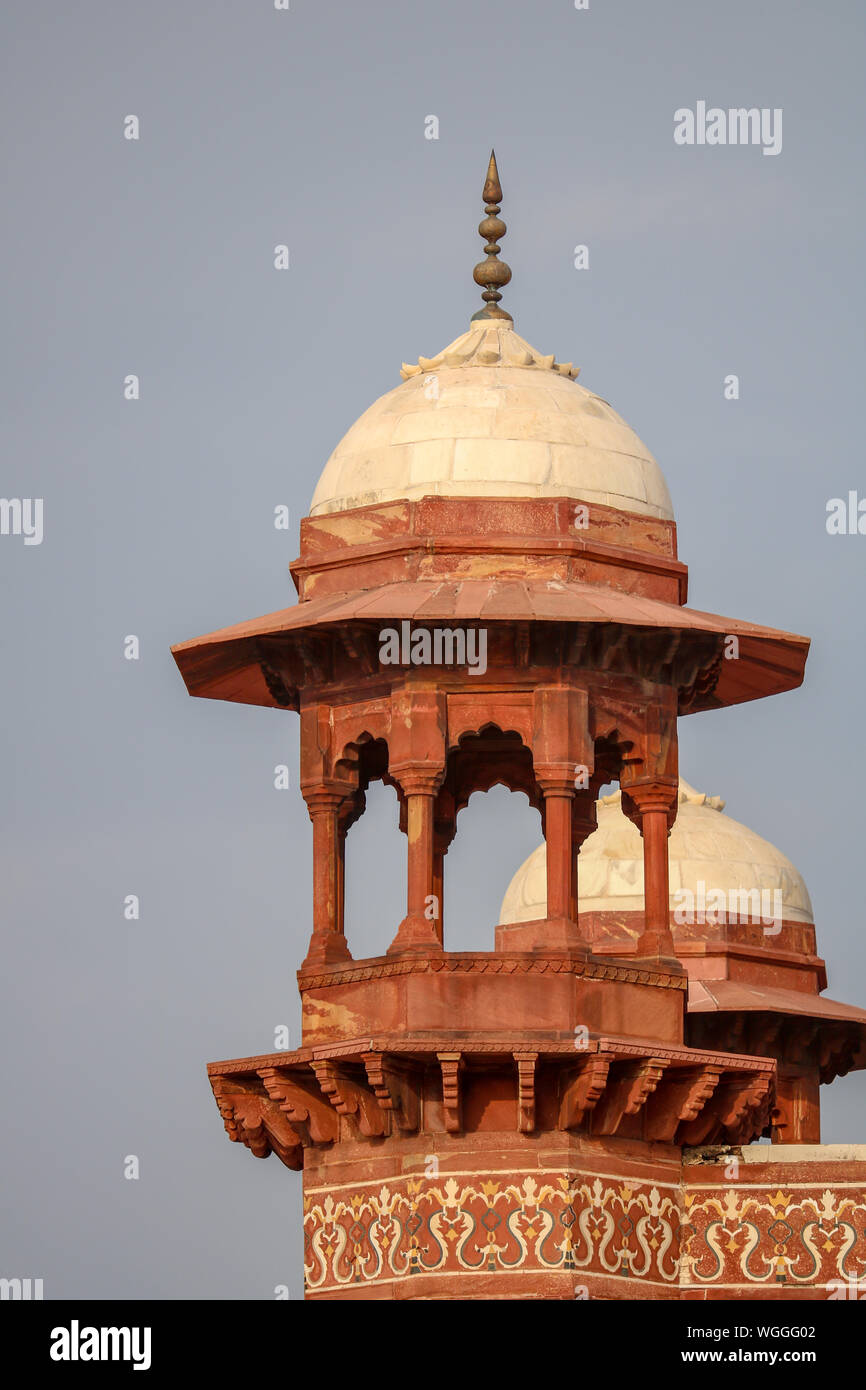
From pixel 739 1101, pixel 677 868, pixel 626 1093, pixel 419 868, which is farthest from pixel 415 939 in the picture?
pixel 677 868

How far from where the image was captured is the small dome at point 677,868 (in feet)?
150

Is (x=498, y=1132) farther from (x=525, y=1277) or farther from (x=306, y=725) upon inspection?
(x=306, y=725)

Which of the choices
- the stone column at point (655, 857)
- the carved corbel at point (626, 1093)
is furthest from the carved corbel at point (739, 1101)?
the stone column at point (655, 857)

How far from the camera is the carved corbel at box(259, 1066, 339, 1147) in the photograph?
36.1 metres

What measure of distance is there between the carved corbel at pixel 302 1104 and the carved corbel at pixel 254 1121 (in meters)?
0.40

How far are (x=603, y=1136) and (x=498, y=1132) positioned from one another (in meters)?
0.86

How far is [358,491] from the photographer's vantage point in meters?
37.3

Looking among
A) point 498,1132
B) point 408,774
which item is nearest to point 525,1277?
point 498,1132

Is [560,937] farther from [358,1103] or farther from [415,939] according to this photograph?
[358,1103]

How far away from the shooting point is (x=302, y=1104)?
3609cm

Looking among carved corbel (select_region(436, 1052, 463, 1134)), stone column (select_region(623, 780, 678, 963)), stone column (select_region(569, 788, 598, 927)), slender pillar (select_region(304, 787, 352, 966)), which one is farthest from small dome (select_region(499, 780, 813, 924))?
carved corbel (select_region(436, 1052, 463, 1134))

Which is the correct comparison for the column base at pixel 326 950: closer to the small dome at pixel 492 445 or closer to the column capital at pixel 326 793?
the column capital at pixel 326 793
